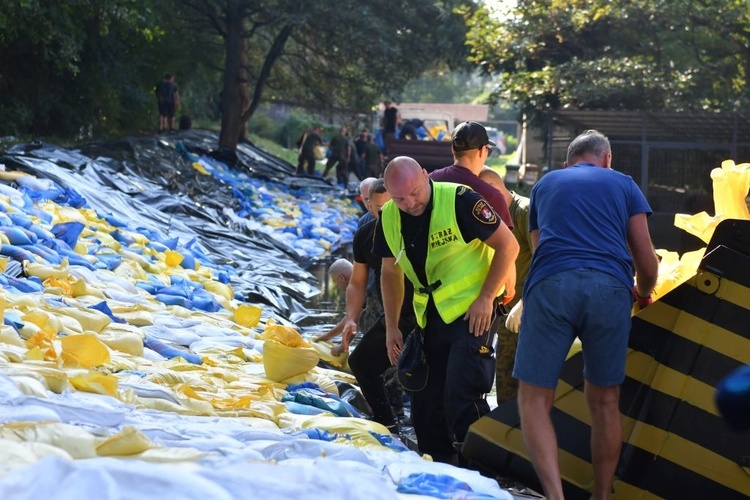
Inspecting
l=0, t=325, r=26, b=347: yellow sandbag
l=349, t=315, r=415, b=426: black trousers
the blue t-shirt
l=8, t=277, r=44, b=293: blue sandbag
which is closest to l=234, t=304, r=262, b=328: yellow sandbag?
l=8, t=277, r=44, b=293: blue sandbag

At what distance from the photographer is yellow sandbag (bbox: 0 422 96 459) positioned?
4379mm

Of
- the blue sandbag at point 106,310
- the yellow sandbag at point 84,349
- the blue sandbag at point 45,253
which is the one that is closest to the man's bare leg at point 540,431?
the yellow sandbag at point 84,349

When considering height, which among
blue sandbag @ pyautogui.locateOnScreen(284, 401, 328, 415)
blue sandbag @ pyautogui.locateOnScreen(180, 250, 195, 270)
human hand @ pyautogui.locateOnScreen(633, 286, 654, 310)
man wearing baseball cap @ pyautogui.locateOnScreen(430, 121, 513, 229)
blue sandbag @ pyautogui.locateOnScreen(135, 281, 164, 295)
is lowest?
blue sandbag @ pyautogui.locateOnScreen(180, 250, 195, 270)

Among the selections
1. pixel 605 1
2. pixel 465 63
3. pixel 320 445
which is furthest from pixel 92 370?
pixel 465 63

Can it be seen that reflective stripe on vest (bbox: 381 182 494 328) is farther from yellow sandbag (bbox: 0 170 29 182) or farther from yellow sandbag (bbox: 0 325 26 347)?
yellow sandbag (bbox: 0 170 29 182)

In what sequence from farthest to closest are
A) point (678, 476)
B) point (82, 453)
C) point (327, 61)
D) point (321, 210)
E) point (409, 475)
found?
point (327, 61) → point (321, 210) → point (678, 476) → point (409, 475) → point (82, 453)

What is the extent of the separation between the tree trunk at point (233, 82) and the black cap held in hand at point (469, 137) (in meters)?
20.0

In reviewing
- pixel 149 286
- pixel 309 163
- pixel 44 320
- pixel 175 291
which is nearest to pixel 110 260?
pixel 149 286

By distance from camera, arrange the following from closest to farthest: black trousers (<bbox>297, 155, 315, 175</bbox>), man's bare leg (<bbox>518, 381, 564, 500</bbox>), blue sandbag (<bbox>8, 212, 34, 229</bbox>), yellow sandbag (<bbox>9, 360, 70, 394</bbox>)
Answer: man's bare leg (<bbox>518, 381, 564, 500</bbox>) → yellow sandbag (<bbox>9, 360, 70, 394</bbox>) → blue sandbag (<bbox>8, 212, 34, 229</bbox>) → black trousers (<bbox>297, 155, 315, 175</bbox>)

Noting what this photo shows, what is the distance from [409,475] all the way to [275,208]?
53.5 feet

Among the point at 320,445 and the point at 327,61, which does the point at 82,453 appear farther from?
the point at 327,61

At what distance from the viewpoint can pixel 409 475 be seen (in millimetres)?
4738

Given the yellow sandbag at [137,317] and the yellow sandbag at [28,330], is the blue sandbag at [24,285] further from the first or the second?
the yellow sandbag at [28,330]

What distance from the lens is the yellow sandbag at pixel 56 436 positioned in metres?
Answer: 4.38
